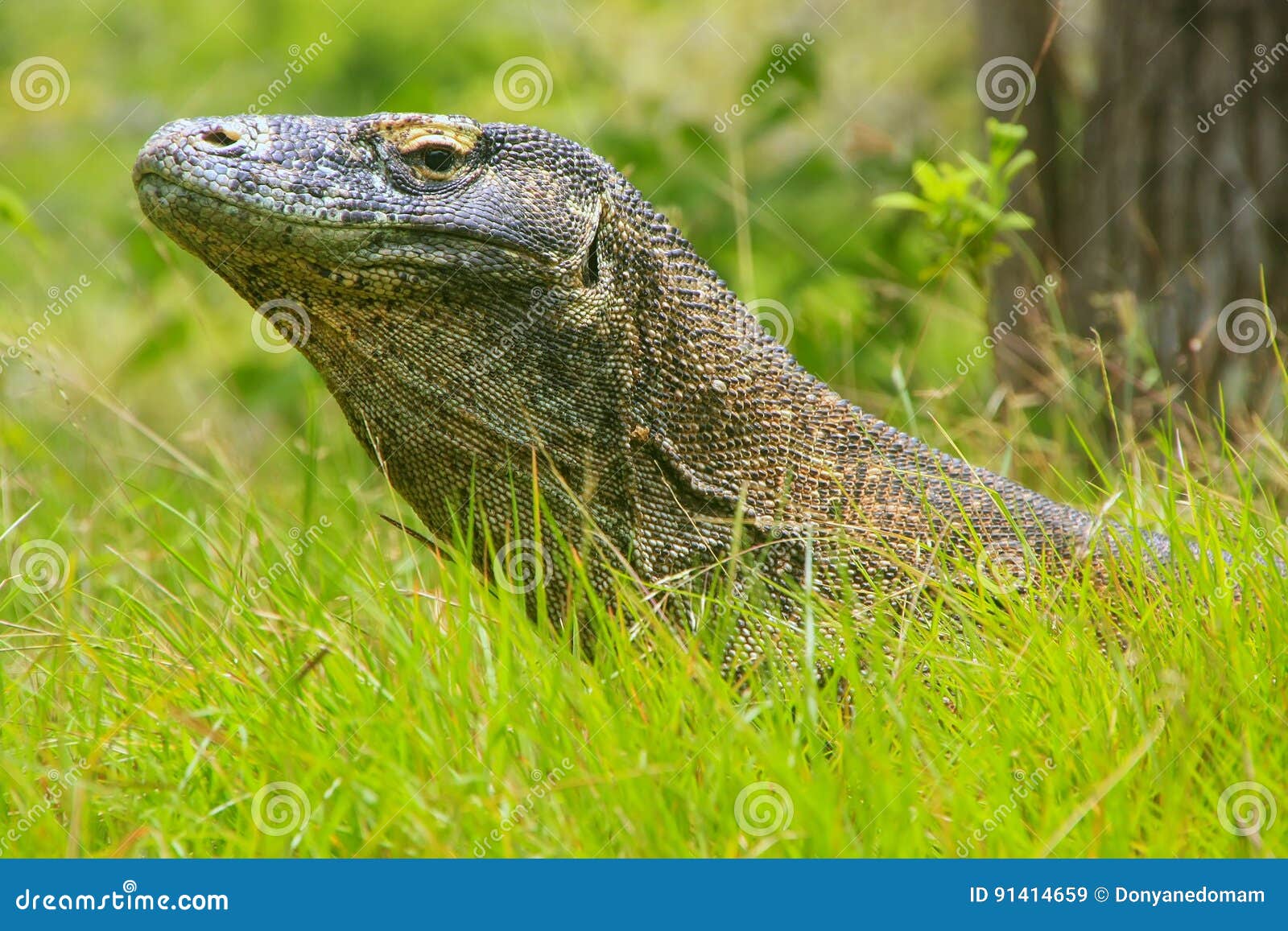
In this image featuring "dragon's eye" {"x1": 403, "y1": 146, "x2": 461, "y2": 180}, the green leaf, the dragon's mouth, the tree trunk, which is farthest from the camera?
the tree trunk

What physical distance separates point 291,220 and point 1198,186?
4.98 m

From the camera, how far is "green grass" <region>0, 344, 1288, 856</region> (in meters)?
2.88

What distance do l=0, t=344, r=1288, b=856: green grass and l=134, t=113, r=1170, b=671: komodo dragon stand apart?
0.32 meters

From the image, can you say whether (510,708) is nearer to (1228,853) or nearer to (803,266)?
(1228,853)

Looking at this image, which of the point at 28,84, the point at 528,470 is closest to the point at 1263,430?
the point at 528,470

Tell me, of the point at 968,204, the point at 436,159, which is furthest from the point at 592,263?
the point at 968,204

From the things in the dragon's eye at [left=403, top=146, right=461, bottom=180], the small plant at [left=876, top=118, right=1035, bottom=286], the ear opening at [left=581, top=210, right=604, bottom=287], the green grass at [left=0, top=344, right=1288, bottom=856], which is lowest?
the green grass at [left=0, top=344, right=1288, bottom=856]

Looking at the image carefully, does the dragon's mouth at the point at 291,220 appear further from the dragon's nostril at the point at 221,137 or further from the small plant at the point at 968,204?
the small plant at the point at 968,204

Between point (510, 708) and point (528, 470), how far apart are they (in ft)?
3.11

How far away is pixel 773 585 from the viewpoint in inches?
158

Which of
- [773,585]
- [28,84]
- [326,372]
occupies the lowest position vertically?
[28,84]

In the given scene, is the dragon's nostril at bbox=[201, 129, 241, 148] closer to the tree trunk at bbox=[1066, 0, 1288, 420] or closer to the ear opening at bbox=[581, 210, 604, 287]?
the ear opening at bbox=[581, 210, 604, 287]

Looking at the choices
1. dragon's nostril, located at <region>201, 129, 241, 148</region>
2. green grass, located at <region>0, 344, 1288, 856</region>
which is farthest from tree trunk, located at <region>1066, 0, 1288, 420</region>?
dragon's nostril, located at <region>201, 129, 241, 148</region>

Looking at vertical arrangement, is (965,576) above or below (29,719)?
above
